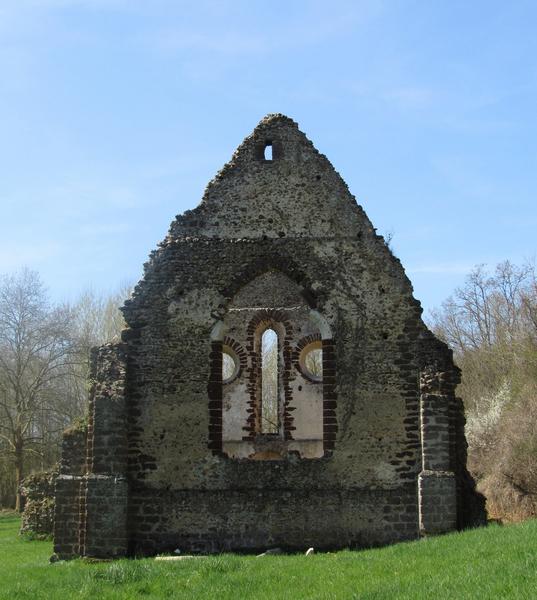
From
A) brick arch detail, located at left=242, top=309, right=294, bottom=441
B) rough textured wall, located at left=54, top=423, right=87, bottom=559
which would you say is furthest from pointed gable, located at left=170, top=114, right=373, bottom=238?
brick arch detail, located at left=242, top=309, right=294, bottom=441

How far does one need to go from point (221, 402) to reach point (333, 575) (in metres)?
4.28

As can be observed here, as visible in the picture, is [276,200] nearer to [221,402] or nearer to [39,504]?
[221,402]

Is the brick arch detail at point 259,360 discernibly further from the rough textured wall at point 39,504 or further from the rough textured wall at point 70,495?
the rough textured wall at point 70,495

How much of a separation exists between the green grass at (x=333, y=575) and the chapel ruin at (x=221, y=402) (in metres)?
1.47

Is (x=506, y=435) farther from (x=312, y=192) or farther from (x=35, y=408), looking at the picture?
(x=35, y=408)

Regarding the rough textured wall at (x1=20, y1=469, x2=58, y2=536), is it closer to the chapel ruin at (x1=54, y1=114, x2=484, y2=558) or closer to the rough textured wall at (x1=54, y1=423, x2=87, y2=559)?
the rough textured wall at (x1=54, y1=423, x2=87, y2=559)

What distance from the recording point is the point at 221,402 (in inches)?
500

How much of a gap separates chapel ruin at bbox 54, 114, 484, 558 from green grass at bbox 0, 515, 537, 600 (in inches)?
57.7

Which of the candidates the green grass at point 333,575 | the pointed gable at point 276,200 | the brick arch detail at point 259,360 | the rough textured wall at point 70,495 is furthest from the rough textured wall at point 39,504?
the pointed gable at point 276,200

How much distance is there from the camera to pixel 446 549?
9.60 metres

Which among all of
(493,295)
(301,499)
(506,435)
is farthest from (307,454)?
(493,295)

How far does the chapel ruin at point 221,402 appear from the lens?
12367mm

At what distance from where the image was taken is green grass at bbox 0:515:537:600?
7430 mm

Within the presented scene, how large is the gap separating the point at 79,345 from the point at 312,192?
20965 mm
